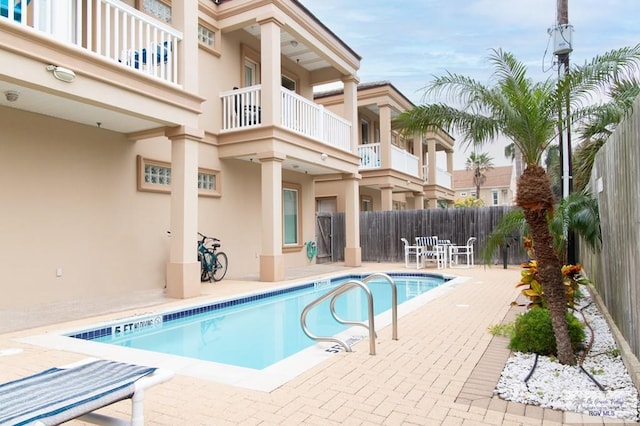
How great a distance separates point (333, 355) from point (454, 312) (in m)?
3.17

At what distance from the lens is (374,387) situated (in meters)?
3.90

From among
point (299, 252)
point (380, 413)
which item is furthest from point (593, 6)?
point (380, 413)

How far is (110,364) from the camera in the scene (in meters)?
3.15

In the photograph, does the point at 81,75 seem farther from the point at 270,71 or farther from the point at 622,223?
the point at 622,223

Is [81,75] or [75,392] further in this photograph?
[81,75]

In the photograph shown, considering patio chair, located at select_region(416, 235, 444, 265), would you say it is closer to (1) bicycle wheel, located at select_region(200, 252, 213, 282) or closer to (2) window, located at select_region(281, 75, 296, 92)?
(2) window, located at select_region(281, 75, 296, 92)

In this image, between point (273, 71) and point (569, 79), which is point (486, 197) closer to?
point (273, 71)

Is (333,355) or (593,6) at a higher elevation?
(593,6)

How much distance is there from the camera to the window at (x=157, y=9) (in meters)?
10.6


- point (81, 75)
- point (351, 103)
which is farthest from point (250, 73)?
point (81, 75)

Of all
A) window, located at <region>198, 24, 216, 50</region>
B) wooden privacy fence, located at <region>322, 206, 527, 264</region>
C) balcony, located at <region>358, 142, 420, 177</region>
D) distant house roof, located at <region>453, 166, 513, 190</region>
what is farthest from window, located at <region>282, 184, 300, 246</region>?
distant house roof, located at <region>453, 166, 513, 190</region>

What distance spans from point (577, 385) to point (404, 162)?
1742cm

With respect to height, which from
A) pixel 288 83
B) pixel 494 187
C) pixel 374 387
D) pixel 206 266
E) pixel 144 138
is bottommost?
pixel 374 387

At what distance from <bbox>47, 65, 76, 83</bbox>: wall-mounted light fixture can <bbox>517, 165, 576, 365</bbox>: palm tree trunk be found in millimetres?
6340
